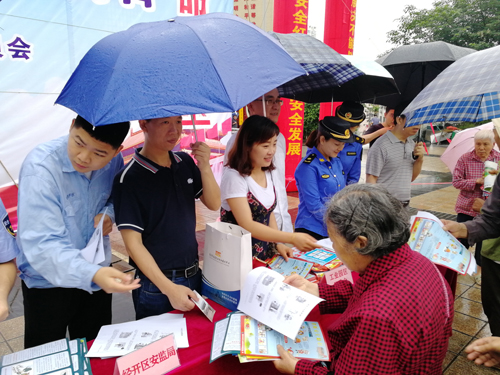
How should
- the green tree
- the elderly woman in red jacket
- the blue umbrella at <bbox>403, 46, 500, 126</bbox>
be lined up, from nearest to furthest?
the elderly woman in red jacket < the blue umbrella at <bbox>403, 46, 500, 126</bbox> < the green tree

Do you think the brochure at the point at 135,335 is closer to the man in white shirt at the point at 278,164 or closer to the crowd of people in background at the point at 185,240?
the crowd of people in background at the point at 185,240

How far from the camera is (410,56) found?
3383 mm

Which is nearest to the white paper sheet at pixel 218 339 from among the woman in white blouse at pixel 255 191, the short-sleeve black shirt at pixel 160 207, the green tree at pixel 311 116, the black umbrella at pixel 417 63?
Answer: the short-sleeve black shirt at pixel 160 207

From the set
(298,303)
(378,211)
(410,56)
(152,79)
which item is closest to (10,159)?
(152,79)

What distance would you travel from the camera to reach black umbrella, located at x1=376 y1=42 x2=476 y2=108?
3260 mm

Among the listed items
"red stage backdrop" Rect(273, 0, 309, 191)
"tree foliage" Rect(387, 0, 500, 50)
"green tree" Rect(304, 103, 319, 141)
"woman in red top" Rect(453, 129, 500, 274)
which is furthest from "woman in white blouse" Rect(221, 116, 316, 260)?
"tree foliage" Rect(387, 0, 500, 50)

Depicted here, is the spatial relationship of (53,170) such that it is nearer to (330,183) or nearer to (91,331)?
(91,331)

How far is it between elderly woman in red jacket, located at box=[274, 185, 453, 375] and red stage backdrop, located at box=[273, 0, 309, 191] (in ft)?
16.9

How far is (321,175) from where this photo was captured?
2402 mm

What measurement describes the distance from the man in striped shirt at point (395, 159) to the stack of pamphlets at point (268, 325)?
219 centimetres

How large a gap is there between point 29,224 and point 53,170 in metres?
0.22

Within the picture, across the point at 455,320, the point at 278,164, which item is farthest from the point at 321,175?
the point at 455,320

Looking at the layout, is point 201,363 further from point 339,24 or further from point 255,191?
point 339,24

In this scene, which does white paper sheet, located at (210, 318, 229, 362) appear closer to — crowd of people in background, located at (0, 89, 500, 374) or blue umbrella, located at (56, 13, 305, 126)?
crowd of people in background, located at (0, 89, 500, 374)
